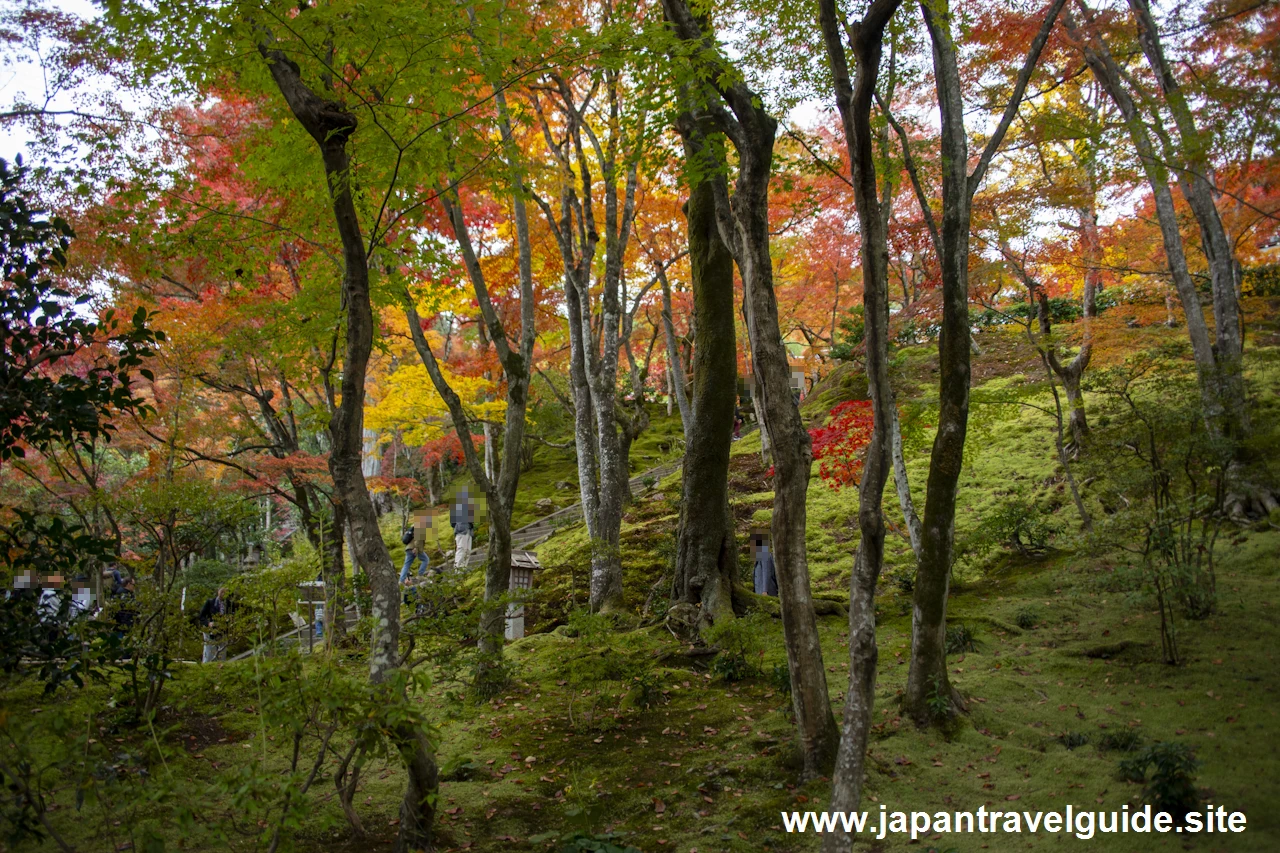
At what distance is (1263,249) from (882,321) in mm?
13073

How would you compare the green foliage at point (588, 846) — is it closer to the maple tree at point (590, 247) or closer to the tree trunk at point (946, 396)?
the maple tree at point (590, 247)

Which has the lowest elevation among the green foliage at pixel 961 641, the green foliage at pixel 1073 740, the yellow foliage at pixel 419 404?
the green foliage at pixel 1073 740

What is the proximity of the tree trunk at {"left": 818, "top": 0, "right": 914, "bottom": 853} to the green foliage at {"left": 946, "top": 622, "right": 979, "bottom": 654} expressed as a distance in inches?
134

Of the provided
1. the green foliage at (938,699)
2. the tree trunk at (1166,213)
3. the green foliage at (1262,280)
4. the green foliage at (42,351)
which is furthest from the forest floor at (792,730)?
the green foliage at (1262,280)

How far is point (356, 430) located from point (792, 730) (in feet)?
12.4

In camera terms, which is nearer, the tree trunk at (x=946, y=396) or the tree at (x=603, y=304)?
the tree trunk at (x=946, y=396)

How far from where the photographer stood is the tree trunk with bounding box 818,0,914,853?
390cm

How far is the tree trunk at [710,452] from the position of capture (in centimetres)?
823

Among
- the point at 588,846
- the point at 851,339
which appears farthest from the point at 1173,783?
the point at 851,339

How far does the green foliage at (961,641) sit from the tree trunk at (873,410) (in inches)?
134

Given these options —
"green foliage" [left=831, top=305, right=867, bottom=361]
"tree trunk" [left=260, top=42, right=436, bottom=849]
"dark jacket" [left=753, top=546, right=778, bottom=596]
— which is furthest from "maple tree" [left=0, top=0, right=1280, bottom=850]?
"green foliage" [left=831, top=305, right=867, bottom=361]

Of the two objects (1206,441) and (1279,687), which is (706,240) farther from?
(1279,687)

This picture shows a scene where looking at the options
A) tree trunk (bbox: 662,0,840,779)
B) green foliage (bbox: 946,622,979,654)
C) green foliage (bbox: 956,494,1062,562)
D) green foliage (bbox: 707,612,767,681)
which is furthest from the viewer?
green foliage (bbox: 956,494,1062,562)

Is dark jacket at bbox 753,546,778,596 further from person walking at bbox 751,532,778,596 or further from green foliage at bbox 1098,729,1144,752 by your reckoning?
green foliage at bbox 1098,729,1144,752
